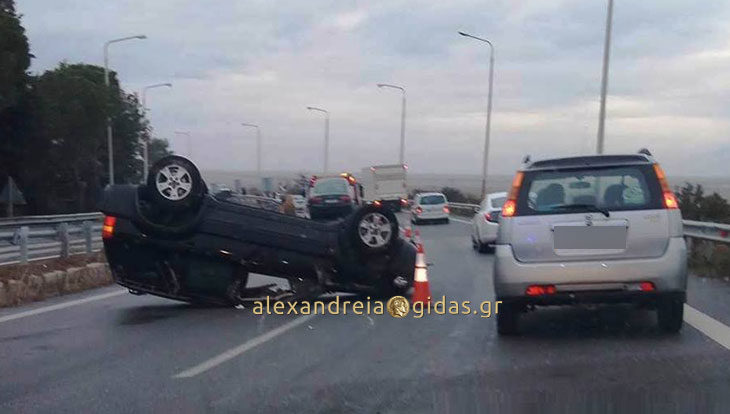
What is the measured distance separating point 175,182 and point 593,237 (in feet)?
18.2

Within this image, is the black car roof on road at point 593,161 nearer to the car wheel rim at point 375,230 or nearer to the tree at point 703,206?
the car wheel rim at point 375,230

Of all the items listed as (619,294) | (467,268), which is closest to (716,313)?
(619,294)

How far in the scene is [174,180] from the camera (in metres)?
12.3

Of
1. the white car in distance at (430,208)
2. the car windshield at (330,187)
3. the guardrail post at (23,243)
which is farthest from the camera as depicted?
the white car in distance at (430,208)

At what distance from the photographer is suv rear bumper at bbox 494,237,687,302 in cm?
902

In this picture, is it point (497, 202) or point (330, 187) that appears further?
point (330, 187)

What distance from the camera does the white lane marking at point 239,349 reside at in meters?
8.70

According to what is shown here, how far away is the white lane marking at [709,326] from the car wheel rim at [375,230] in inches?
153

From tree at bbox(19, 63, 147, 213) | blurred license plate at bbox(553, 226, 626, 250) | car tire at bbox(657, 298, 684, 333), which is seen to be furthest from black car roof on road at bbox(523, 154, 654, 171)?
tree at bbox(19, 63, 147, 213)

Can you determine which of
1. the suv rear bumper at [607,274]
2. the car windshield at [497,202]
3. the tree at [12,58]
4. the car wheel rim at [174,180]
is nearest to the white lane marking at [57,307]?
the car wheel rim at [174,180]

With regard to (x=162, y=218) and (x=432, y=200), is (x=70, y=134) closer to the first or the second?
(x=432, y=200)

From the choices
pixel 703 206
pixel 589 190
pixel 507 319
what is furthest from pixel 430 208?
pixel 589 190

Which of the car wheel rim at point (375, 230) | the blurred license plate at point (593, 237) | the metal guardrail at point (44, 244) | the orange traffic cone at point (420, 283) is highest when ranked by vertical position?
the blurred license plate at point (593, 237)

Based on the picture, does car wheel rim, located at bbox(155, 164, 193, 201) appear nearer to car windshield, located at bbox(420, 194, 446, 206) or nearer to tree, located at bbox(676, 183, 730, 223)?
tree, located at bbox(676, 183, 730, 223)
